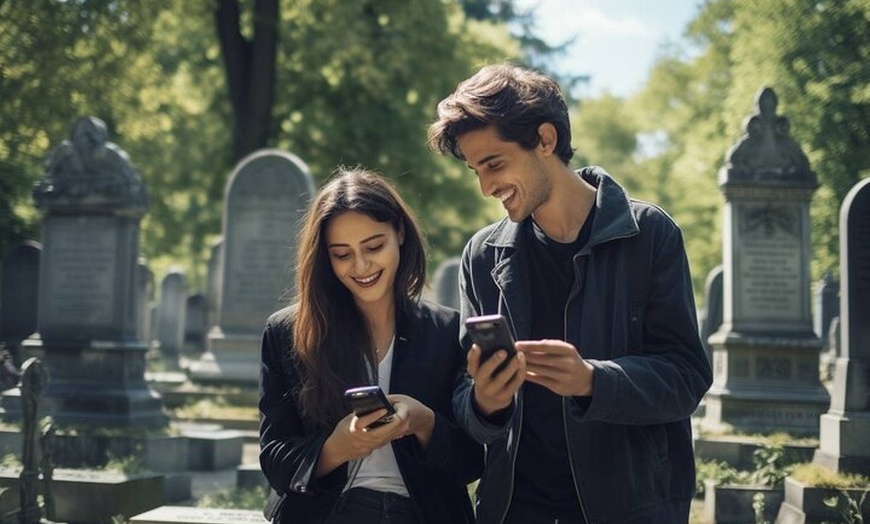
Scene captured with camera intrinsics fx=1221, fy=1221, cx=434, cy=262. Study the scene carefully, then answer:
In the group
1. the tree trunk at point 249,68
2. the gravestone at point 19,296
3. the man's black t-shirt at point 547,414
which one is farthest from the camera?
the tree trunk at point 249,68

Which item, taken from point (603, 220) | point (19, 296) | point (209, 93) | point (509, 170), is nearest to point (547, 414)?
point (603, 220)

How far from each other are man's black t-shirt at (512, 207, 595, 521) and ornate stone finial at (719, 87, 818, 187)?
10142mm

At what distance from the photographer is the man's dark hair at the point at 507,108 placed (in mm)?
3268

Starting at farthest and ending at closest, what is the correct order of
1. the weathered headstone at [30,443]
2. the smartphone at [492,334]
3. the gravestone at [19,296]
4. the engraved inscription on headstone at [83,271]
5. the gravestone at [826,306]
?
the gravestone at [826,306] < the gravestone at [19,296] < the engraved inscription on headstone at [83,271] < the weathered headstone at [30,443] < the smartphone at [492,334]

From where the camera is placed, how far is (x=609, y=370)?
2.98 metres

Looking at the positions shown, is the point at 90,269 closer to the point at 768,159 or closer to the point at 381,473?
the point at 768,159

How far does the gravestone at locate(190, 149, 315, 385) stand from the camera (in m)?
15.3

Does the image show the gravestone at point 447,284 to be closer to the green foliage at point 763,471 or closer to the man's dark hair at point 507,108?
the green foliage at point 763,471

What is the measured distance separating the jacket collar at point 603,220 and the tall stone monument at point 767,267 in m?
9.73

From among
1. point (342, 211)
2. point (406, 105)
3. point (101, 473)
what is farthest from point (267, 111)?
point (342, 211)

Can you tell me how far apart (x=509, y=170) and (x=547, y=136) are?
0.14 m

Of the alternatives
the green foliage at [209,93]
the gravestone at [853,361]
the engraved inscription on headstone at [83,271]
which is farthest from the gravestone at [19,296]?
the gravestone at [853,361]

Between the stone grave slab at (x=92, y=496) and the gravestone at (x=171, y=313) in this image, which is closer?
the stone grave slab at (x=92, y=496)

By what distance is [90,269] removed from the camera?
1220 centimetres
